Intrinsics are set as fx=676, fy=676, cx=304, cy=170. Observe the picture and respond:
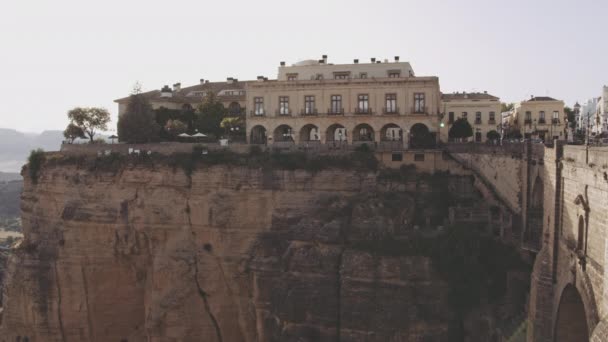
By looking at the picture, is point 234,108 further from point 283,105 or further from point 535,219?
point 535,219

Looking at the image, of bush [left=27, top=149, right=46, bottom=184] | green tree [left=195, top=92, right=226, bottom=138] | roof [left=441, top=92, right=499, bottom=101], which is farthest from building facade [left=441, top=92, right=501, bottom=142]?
bush [left=27, top=149, right=46, bottom=184]

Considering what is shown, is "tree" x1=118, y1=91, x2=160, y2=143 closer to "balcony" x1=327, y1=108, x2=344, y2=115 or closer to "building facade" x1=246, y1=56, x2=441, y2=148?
"building facade" x1=246, y1=56, x2=441, y2=148

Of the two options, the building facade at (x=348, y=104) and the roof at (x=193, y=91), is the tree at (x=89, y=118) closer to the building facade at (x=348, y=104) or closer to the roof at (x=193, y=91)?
the roof at (x=193, y=91)

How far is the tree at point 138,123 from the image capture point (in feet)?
151

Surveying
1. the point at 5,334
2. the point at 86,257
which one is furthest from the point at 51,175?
the point at 5,334

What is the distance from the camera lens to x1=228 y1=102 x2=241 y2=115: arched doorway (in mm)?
52812

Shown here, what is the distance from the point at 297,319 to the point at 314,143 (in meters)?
12.8

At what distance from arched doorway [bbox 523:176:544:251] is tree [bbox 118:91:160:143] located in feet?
86.2

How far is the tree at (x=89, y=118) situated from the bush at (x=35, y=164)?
6.98 meters

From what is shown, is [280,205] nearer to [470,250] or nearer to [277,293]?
[277,293]

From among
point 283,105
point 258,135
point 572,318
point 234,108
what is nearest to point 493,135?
point 283,105

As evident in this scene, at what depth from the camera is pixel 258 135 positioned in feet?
155

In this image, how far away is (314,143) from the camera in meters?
43.0

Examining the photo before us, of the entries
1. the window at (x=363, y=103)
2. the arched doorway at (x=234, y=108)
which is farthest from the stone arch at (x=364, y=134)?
the arched doorway at (x=234, y=108)
